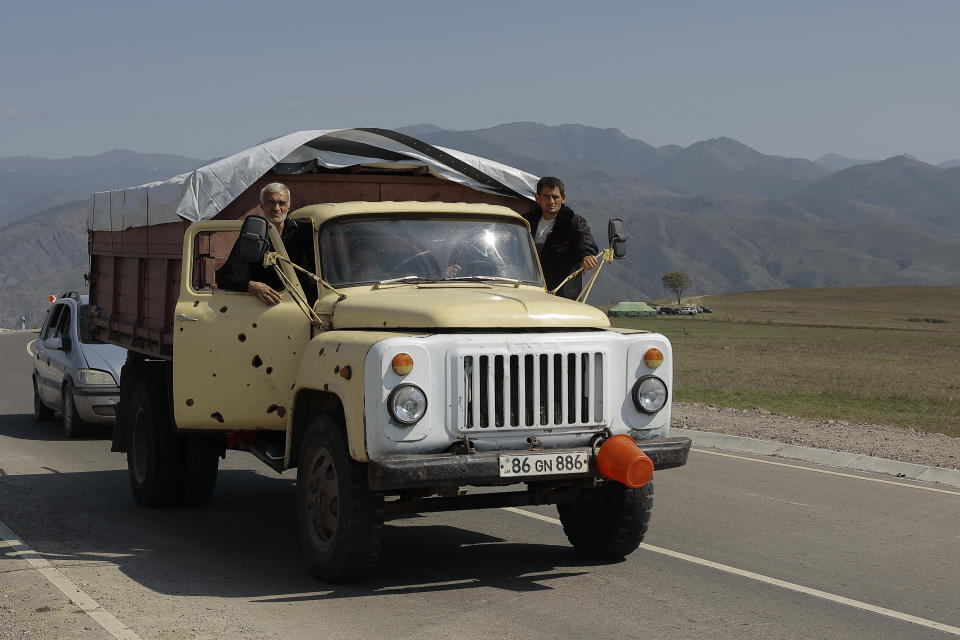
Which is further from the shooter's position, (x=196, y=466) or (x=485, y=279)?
(x=196, y=466)

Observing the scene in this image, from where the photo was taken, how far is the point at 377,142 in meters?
9.62

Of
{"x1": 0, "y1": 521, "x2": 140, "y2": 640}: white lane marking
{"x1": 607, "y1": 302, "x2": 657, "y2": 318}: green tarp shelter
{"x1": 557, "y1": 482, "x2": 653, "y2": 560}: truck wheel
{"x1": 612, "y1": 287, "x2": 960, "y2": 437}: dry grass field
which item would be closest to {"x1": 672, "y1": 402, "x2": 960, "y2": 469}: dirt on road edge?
{"x1": 612, "y1": 287, "x2": 960, "y2": 437}: dry grass field

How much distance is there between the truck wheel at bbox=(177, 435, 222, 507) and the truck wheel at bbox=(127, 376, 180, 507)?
6 cm

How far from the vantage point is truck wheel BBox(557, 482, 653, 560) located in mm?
7289

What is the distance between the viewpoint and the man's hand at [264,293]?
24.7 feet

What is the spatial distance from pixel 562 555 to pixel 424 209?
8.06ft

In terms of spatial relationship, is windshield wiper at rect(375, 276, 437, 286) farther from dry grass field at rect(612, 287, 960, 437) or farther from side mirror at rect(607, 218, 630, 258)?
dry grass field at rect(612, 287, 960, 437)

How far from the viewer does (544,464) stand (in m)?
6.43

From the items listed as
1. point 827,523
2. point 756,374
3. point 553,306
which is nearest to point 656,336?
point 553,306

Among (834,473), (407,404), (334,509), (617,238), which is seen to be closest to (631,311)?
(834,473)

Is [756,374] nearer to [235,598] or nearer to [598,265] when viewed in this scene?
[598,265]

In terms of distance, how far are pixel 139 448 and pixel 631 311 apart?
313ft

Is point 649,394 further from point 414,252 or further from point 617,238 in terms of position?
point 617,238

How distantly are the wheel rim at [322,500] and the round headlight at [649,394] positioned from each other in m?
1.80
